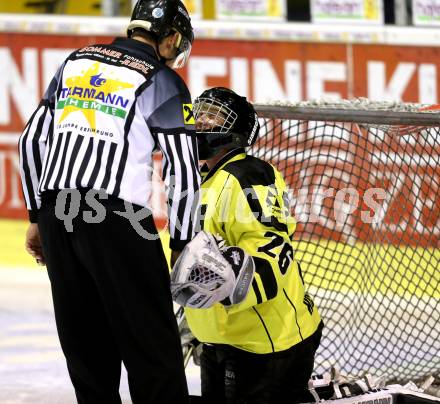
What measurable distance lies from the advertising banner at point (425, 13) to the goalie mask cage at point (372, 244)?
324 cm

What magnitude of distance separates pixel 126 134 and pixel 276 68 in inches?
192

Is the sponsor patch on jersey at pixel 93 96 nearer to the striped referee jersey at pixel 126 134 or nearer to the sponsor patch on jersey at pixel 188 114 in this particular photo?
the striped referee jersey at pixel 126 134

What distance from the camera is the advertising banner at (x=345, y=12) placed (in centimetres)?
778

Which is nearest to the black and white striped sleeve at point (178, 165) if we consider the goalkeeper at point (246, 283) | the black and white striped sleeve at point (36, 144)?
the goalkeeper at point (246, 283)

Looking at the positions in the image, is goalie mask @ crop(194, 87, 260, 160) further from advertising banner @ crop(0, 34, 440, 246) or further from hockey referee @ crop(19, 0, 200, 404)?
advertising banner @ crop(0, 34, 440, 246)

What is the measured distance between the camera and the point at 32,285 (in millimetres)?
6203

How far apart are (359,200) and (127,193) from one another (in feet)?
6.45

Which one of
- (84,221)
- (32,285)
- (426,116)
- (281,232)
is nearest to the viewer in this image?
(84,221)

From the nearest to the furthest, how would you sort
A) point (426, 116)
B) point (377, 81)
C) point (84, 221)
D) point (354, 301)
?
1. point (84, 221)
2. point (426, 116)
3. point (354, 301)
4. point (377, 81)

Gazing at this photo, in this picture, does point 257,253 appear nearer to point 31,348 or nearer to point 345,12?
point 31,348

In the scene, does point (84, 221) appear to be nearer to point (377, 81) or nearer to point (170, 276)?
point (170, 276)

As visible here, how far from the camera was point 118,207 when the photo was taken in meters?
2.96

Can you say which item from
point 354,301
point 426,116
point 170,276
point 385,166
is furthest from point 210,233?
point 385,166

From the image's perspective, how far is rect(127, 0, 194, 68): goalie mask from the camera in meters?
3.13
